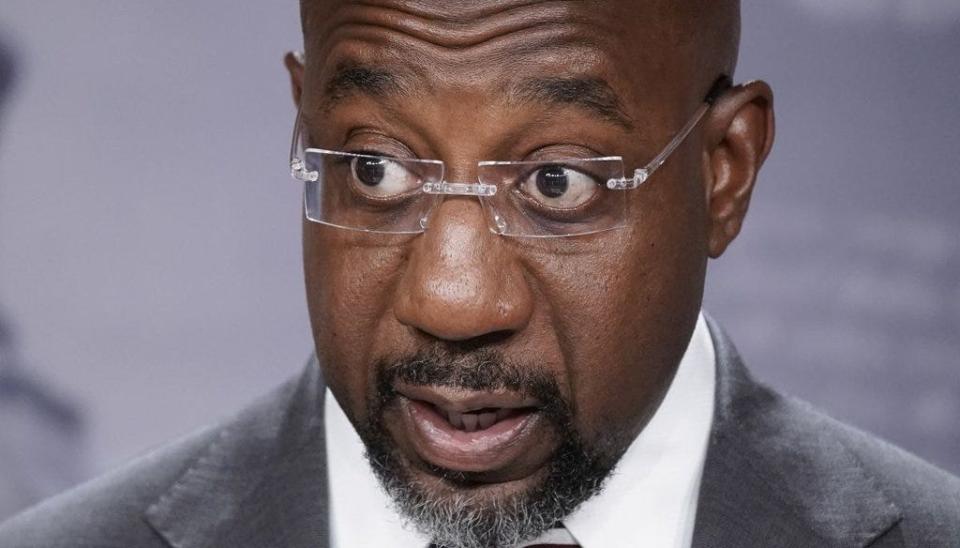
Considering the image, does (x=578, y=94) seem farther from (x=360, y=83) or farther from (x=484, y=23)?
(x=360, y=83)

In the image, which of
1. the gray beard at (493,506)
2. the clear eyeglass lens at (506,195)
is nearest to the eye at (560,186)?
the clear eyeglass lens at (506,195)

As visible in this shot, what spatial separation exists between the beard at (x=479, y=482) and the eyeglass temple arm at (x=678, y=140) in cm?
30

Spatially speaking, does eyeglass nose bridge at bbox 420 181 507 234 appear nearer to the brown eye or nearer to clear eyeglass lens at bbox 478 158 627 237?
clear eyeglass lens at bbox 478 158 627 237

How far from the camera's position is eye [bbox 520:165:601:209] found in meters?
2.27

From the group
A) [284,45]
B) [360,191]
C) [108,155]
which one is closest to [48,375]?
[108,155]

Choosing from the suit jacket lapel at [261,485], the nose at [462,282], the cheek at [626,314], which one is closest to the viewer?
the nose at [462,282]

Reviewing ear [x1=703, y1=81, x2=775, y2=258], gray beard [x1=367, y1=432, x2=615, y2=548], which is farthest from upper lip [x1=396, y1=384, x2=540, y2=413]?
ear [x1=703, y1=81, x2=775, y2=258]

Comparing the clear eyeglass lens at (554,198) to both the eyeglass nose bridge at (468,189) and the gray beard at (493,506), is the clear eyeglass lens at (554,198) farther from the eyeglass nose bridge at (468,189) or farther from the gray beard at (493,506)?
the gray beard at (493,506)

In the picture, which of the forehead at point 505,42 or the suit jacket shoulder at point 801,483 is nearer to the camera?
the forehead at point 505,42

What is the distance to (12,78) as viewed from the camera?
3869 mm

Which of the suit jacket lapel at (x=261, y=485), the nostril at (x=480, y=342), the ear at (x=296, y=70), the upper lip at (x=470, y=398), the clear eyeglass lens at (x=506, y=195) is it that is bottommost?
the suit jacket lapel at (x=261, y=485)

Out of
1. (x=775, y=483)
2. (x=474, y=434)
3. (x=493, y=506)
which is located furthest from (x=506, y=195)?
(x=775, y=483)

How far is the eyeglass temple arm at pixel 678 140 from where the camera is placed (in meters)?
2.29

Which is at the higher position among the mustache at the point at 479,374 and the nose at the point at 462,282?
the nose at the point at 462,282
